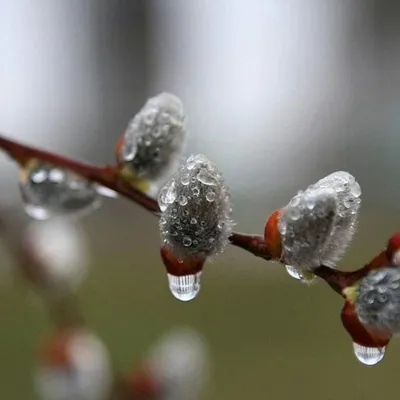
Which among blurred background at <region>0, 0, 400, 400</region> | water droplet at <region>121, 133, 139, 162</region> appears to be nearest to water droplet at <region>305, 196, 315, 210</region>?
water droplet at <region>121, 133, 139, 162</region>

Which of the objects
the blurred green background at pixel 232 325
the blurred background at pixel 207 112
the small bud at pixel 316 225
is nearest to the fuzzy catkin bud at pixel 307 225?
the small bud at pixel 316 225

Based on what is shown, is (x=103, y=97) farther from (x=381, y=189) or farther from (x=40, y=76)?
(x=381, y=189)

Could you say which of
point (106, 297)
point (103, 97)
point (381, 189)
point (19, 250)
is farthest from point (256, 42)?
point (19, 250)

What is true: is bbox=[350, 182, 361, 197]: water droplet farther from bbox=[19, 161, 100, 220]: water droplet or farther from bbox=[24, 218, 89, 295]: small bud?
bbox=[24, 218, 89, 295]: small bud

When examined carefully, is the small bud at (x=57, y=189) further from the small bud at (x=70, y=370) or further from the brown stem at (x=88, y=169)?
the small bud at (x=70, y=370)

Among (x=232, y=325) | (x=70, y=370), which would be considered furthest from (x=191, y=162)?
(x=232, y=325)

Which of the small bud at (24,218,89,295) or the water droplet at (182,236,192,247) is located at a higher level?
the water droplet at (182,236,192,247)

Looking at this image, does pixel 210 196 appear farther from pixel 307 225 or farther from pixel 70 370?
pixel 70 370
